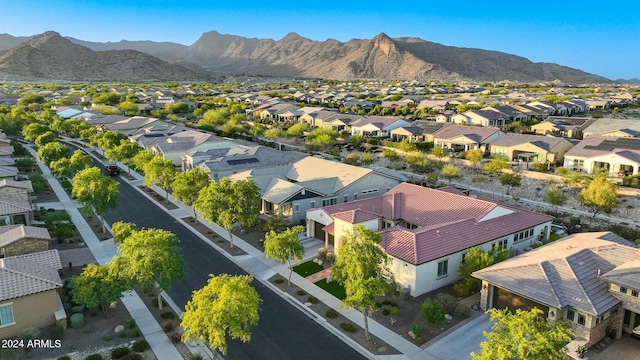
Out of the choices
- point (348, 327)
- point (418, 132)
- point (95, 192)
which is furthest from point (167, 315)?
point (418, 132)

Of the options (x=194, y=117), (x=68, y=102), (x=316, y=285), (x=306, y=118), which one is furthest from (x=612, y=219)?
(x=68, y=102)

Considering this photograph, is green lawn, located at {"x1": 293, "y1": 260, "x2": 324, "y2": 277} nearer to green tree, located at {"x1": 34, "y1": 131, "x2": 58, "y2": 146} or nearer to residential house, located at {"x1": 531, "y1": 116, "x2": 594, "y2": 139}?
green tree, located at {"x1": 34, "y1": 131, "x2": 58, "y2": 146}

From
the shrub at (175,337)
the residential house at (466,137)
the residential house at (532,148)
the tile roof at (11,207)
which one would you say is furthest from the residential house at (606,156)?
the tile roof at (11,207)

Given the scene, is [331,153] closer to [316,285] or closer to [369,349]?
[316,285]

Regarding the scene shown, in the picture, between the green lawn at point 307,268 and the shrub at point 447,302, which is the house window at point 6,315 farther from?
Result: the shrub at point 447,302

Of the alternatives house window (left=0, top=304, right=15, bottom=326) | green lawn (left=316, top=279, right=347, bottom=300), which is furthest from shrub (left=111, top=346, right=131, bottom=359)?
green lawn (left=316, top=279, right=347, bottom=300)

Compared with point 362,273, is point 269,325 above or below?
below

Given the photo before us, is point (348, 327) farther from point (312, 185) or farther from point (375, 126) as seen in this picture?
point (375, 126)
